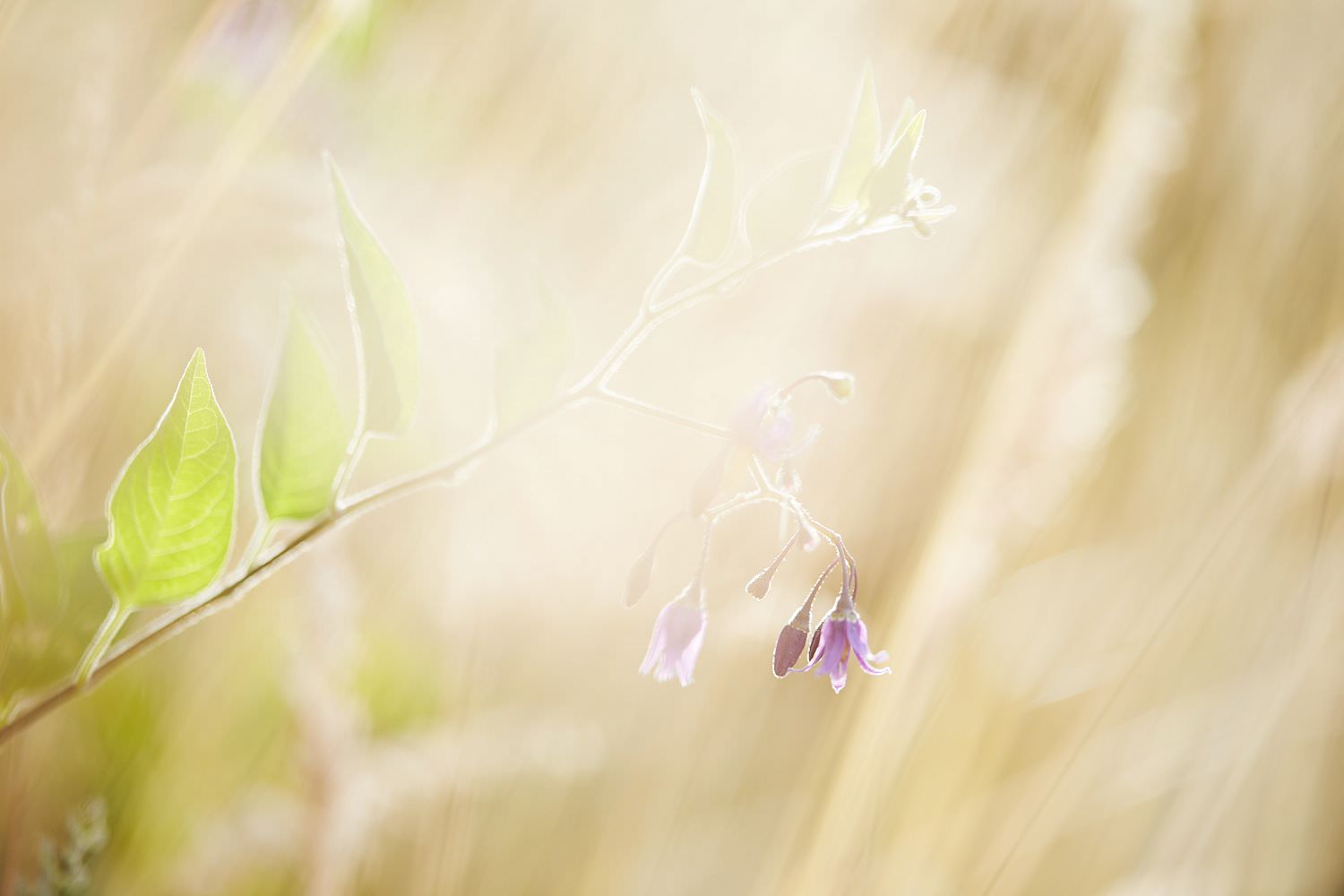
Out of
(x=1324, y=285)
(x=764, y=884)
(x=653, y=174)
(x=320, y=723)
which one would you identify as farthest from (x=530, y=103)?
(x=1324, y=285)

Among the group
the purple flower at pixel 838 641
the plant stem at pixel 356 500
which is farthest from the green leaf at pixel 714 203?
the purple flower at pixel 838 641

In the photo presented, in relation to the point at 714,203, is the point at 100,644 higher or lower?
lower

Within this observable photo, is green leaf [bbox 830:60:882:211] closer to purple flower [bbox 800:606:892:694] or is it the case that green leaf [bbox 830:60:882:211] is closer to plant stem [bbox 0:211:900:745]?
plant stem [bbox 0:211:900:745]

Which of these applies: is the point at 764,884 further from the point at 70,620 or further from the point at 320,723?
the point at 70,620

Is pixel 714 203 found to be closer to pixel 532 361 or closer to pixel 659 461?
pixel 532 361

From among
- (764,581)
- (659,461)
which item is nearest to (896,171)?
(764,581)

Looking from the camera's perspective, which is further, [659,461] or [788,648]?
[659,461]
